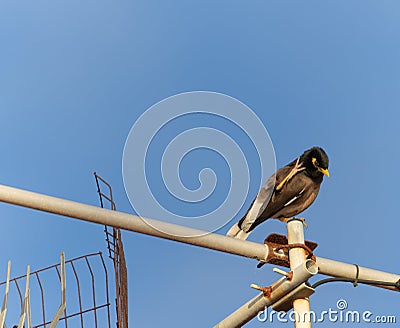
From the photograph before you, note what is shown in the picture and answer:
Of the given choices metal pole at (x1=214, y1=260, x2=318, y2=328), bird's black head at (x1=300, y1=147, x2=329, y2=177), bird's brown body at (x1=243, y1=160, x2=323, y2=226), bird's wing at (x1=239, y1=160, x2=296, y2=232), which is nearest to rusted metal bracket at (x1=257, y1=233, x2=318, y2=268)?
metal pole at (x1=214, y1=260, x2=318, y2=328)

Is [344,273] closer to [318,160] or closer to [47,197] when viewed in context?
[47,197]

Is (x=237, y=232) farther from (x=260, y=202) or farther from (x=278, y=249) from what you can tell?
(x=278, y=249)

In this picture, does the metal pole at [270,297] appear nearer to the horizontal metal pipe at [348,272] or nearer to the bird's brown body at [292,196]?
the horizontal metal pipe at [348,272]

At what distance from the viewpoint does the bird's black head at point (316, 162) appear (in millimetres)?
8406

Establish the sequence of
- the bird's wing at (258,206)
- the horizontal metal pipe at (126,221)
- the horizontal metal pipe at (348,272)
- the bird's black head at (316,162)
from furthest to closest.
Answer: the bird's black head at (316,162) → the bird's wing at (258,206) → the horizontal metal pipe at (348,272) → the horizontal metal pipe at (126,221)

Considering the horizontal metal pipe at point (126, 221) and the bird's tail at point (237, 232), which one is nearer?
the horizontal metal pipe at point (126, 221)

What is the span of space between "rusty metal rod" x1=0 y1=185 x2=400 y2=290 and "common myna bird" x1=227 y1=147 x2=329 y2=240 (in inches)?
94.9

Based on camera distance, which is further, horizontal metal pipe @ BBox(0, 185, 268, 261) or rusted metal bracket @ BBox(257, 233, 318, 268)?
rusted metal bracket @ BBox(257, 233, 318, 268)

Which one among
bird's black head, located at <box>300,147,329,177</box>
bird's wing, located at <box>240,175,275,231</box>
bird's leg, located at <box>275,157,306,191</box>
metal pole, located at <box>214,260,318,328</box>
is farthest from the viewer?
bird's black head, located at <box>300,147,329,177</box>

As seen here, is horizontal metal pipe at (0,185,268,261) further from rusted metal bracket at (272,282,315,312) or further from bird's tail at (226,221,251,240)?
bird's tail at (226,221,251,240)

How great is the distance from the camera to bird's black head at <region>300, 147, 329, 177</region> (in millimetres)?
8406

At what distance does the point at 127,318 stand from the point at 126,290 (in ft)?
1.36

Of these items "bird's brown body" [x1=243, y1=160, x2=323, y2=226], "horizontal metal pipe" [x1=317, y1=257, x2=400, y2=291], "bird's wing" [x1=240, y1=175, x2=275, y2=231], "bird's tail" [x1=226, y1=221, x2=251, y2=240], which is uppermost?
"bird's brown body" [x1=243, y1=160, x2=323, y2=226]

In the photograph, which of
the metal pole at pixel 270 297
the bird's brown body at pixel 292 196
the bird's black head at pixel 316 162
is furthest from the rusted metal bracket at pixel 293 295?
the bird's black head at pixel 316 162
